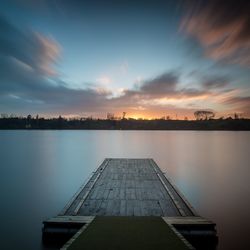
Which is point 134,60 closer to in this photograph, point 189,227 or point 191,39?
point 191,39

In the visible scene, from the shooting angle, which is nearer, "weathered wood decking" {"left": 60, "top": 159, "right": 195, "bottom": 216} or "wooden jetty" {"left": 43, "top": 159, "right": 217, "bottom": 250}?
"wooden jetty" {"left": 43, "top": 159, "right": 217, "bottom": 250}

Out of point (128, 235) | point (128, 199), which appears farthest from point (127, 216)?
point (128, 199)

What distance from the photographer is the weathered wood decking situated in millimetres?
7492

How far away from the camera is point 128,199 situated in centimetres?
883

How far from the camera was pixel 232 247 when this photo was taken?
730cm

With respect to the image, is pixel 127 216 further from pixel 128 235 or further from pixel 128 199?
pixel 128 199

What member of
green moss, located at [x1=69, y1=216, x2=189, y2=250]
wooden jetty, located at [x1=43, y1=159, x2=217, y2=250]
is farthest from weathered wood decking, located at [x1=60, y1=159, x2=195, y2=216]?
green moss, located at [x1=69, y1=216, x2=189, y2=250]

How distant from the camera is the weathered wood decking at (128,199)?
7.49 m

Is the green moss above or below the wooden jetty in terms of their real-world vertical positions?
above

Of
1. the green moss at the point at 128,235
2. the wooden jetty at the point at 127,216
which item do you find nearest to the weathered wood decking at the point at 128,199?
the wooden jetty at the point at 127,216

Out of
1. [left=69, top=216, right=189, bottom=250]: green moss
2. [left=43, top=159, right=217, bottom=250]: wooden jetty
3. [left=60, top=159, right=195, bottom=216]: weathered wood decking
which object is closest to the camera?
[left=69, top=216, right=189, bottom=250]: green moss

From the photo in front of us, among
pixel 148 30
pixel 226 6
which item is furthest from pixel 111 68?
pixel 226 6

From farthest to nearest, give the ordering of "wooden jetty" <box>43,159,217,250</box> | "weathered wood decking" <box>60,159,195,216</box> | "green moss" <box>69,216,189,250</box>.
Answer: "weathered wood decking" <box>60,159,195,216</box> → "wooden jetty" <box>43,159,217,250</box> → "green moss" <box>69,216,189,250</box>

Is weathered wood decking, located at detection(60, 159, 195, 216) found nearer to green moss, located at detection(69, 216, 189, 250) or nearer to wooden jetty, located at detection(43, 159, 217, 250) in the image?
wooden jetty, located at detection(43, 159, 217, 250)
